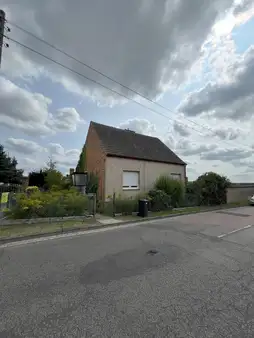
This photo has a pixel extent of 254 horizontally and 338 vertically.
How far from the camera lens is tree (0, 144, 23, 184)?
2362 cm

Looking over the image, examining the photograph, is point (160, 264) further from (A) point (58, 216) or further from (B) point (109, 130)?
(B) point (109, 130)

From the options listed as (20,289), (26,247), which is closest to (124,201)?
(26,247)

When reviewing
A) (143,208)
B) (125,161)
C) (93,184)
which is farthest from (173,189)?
(93,184)

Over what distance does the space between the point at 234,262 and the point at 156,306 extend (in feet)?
9.11

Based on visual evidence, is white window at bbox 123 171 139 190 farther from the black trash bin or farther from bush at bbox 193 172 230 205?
bush at bbox 193 172 230 205

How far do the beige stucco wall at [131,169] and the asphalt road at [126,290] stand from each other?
790 cm

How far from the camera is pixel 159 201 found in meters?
13.1

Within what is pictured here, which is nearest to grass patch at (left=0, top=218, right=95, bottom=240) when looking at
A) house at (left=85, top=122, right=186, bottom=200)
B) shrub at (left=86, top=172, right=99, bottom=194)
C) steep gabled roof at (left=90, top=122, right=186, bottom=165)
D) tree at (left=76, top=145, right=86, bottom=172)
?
house at (left=85, top=122, right=186, bottom=200)

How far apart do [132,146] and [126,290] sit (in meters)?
14.1

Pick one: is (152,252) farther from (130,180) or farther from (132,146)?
(132,146)

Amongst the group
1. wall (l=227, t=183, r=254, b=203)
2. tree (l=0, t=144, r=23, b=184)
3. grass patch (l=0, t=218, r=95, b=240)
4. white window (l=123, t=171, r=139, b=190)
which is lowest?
grass patch (l=0, t=218, r=95, b=240)

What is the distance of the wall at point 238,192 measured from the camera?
2030 cm

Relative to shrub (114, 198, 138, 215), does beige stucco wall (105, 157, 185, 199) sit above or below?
above

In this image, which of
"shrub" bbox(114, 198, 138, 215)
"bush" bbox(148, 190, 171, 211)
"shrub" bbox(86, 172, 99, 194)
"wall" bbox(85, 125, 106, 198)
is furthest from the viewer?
"shrub" bbox(86, 172, 99, 194)
